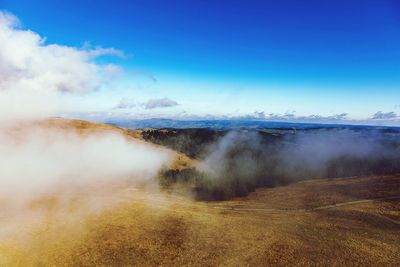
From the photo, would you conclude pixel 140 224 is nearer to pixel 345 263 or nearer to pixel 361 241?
pixel 345 263

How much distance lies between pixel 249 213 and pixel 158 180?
38665mm

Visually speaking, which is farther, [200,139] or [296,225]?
[200,139]

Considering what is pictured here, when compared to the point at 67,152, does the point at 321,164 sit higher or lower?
lower

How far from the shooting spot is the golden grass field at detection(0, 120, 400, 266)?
3134 centimetres

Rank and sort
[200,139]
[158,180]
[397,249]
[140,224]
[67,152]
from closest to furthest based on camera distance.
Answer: [397,249] < [140,224] < [158,180] < [67,152] < [200,139]

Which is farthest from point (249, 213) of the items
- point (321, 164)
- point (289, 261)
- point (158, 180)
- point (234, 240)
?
point (321, 164)

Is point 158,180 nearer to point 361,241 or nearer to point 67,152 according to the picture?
point 67,152

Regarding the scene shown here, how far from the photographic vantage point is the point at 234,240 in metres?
36.2

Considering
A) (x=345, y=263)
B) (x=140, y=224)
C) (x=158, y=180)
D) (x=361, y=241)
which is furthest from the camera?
(x=158, y=180)

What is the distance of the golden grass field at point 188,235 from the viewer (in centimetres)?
3134

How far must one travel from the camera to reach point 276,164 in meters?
118

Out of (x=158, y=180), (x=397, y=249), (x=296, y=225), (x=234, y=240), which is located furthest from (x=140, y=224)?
(x=158, y=180)

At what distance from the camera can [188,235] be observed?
37375 mm

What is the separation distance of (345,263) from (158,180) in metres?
60.4
